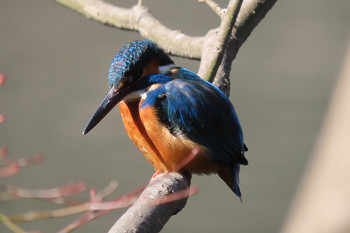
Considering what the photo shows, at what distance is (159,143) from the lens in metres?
1.54

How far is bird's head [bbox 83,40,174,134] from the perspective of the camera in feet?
4.89

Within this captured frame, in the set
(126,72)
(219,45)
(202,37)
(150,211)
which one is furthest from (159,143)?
(150,211)

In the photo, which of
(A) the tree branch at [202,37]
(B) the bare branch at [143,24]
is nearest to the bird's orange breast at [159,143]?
(A) the tree branch at [202,37]

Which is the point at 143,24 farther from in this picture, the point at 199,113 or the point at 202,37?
the point at 199,113

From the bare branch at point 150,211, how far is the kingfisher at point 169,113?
29 cm

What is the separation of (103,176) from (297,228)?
156 inches

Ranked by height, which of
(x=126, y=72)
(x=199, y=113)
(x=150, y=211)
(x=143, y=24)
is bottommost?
(x=150, y=211)

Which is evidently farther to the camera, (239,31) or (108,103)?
(239,31)

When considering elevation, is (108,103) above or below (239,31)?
below

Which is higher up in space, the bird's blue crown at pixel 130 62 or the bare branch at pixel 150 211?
the bird's blue crown at pixel 130 62

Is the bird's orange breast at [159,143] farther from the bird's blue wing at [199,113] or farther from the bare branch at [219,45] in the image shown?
the bare branch at [219,45]

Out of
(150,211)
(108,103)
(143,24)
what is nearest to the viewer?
(150,211)

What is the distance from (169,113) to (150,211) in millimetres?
572

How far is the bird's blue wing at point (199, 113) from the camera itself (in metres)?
1.52
